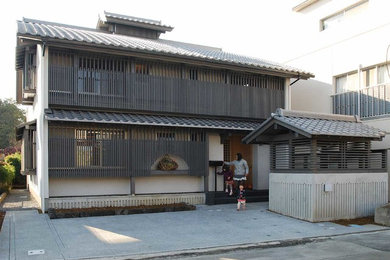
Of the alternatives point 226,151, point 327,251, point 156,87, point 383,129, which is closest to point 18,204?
point 156,87

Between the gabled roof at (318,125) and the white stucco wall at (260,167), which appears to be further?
the white stucco wall at (260,167)

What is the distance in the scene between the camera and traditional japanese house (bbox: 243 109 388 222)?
39.9ft

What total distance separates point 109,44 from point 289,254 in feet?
29.1

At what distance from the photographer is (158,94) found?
15195 millimetres

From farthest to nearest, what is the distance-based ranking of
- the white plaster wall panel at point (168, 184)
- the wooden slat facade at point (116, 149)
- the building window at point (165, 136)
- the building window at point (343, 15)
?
the building window at point (343, 15)
the building window at point (165, 136)
the white plaster wall panel at point (168, 184)
the wooden slat facade at point (116, 149)

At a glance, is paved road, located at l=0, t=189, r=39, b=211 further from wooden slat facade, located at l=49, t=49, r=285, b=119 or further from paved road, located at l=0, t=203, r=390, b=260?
wooden slat facade, located at l=49, t=49, r=285, b=119

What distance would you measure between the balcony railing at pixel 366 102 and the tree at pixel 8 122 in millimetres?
34042

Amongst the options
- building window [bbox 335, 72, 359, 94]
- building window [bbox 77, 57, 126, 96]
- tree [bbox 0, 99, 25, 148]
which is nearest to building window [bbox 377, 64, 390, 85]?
building window [bbox 335, 72, 359, 94]

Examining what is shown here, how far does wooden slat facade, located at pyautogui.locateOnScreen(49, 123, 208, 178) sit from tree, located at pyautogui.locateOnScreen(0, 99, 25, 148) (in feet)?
103

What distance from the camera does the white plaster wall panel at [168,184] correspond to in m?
14.7

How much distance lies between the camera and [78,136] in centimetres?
1351

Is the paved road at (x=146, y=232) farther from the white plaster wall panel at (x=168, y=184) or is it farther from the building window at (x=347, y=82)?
the building window at (x=347, y=82)

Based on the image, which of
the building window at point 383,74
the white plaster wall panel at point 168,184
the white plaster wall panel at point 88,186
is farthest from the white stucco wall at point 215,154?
the building window at point 383,74

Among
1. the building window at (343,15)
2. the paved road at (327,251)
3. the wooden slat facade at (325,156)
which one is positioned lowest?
the paved road at (327,251)
